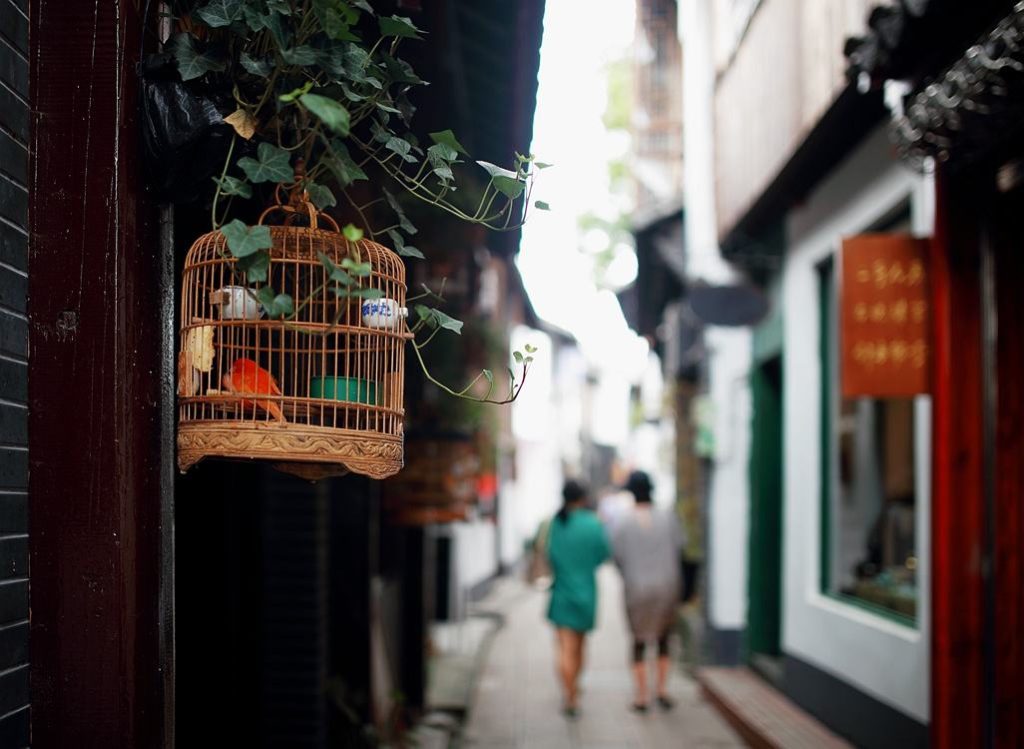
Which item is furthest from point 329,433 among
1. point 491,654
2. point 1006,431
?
point 491,654

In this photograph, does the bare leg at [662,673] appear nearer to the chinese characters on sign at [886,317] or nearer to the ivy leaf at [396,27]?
the chinese characters on sign at [886,317]

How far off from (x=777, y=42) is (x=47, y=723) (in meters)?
8.32

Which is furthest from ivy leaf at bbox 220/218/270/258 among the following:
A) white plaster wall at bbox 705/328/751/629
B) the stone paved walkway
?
white plaster wall at bbox 705/328/751/629

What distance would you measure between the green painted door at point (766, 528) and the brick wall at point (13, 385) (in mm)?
9242

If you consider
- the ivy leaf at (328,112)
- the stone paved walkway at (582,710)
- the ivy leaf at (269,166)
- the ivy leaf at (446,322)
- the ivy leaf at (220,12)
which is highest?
the ivy leaf at (220,12)

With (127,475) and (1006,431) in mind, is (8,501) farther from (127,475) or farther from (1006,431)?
(1006,431)

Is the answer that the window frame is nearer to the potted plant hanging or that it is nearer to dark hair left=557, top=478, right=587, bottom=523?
dark hair left=557, top=478, right=587, bottom=523

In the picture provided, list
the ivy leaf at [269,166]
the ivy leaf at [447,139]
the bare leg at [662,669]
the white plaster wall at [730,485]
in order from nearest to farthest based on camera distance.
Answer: the ivy leaf at [269,166], the ivy leaf at [447,139], the bare leg at [662,669], the white plaster wall at [730,485]

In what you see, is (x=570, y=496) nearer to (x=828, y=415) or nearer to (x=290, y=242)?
(x=828, y=415)

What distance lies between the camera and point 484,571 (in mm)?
20203

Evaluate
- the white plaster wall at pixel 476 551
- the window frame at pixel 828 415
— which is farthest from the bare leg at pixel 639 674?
the white plaster wall at pixel 476 551

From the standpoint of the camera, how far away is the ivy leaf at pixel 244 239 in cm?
245

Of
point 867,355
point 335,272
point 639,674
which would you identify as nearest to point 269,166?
point 335,272

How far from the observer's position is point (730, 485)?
12320mm
